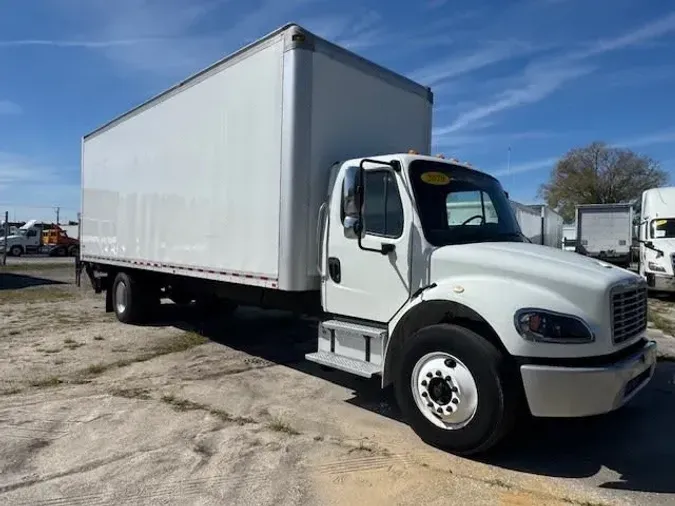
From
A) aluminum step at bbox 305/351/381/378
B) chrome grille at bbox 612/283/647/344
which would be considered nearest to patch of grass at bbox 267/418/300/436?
aluminum step at bbox 305/351/381/378

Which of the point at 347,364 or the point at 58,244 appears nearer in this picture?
the point at 347,364

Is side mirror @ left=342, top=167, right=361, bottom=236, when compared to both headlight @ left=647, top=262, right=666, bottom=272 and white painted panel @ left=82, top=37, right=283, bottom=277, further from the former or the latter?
headlight @ left=647, top=262, right=666, bottom=272

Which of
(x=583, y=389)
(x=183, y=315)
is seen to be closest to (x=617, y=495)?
(x=583, y=389)

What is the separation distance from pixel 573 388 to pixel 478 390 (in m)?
0.66

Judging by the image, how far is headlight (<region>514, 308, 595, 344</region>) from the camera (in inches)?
156

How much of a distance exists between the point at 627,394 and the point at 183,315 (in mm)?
8848

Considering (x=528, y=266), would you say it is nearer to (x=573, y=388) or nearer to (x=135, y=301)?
(x=573, y=388)

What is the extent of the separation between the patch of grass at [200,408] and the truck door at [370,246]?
1.42 meters

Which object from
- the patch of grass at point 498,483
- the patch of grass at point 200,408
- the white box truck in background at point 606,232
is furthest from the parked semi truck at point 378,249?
the white box truck in background at point 606,232

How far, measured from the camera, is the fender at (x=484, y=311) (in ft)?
13.2

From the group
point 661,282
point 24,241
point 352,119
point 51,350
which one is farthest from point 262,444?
point 24,241

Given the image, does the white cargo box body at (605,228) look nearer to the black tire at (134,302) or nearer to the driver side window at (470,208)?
the black tire at (134,302)

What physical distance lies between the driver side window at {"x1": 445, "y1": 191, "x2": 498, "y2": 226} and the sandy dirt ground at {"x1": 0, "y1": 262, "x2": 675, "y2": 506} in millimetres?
1987

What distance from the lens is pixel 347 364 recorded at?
530cm
